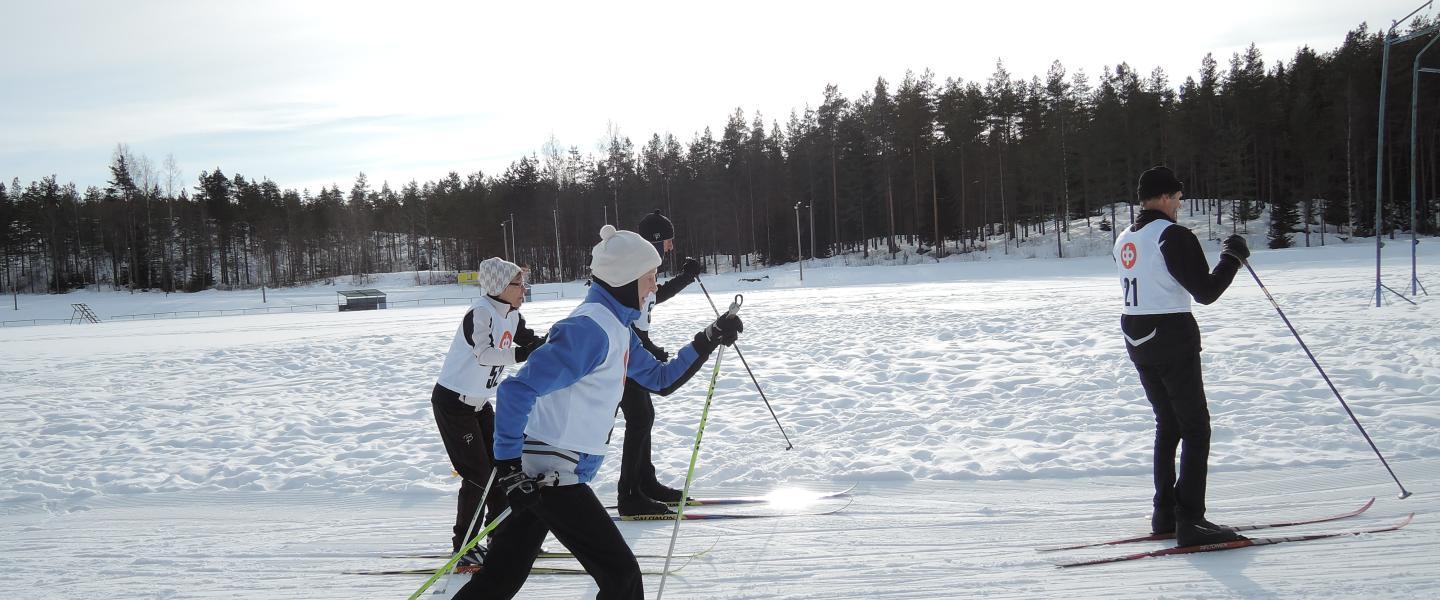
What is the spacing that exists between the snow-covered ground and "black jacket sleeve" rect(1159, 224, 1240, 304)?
4.11 feet

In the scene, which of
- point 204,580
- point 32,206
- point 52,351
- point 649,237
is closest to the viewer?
point 204,580

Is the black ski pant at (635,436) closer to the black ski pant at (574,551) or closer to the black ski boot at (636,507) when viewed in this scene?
the black ski boot at (636,507)

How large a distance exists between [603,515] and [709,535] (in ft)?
6.75

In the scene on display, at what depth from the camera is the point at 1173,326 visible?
146 inches

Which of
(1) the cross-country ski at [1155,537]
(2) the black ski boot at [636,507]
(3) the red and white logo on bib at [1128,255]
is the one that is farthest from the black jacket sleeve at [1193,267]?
(2) the black ski boot at [636,507]

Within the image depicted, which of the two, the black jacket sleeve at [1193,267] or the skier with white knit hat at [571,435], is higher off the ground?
the black jacket sleeve at [1193,267]

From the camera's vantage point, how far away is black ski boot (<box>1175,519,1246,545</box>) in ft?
12.5

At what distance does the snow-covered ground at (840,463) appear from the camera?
153 inches

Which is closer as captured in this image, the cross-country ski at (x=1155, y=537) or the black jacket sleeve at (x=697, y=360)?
the black jacket sleeve at (x=697, y=360)

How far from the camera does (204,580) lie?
4109 mm

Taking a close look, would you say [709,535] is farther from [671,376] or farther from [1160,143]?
[1160,143]

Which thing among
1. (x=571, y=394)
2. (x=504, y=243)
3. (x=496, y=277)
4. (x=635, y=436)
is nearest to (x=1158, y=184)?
(x=571, y=394)

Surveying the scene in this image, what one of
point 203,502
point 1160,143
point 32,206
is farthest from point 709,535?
point 32,206

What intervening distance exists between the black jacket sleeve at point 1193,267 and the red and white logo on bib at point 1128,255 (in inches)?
6.3
